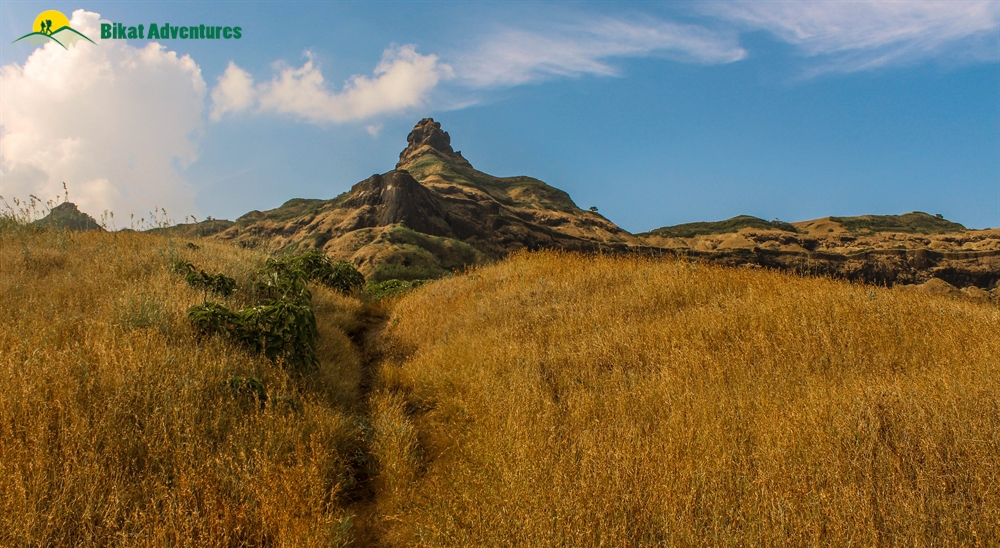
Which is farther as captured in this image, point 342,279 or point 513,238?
point 513,238

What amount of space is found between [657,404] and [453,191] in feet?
267

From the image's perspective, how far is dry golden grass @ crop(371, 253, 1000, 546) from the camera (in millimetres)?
2943

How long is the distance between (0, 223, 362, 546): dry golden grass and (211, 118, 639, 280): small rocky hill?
28.8 ft

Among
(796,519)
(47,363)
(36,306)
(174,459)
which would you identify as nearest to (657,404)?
(796,519)

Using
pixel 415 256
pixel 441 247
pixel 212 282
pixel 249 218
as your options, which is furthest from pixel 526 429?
pixel 249 218

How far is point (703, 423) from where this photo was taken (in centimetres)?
405

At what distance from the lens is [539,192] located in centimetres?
12800

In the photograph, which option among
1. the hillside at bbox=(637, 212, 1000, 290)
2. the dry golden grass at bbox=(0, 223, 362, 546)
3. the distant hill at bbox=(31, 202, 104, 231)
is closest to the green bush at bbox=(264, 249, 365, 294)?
the distant hill at bbox=(31, 202, 104, 231)

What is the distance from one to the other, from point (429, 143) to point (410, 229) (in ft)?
321

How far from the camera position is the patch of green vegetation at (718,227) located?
9606 centimetres

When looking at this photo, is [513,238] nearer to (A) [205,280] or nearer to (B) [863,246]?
(B) [863,246]

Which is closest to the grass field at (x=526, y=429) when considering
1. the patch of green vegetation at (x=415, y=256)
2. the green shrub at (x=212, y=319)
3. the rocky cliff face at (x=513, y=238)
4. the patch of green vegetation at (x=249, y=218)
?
the green shrub at (x=212, y=319)

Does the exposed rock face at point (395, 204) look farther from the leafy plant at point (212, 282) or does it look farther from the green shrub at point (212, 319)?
the green shrub at point (212, 319)

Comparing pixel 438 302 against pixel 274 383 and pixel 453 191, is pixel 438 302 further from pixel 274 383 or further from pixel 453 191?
pixel 453 191
